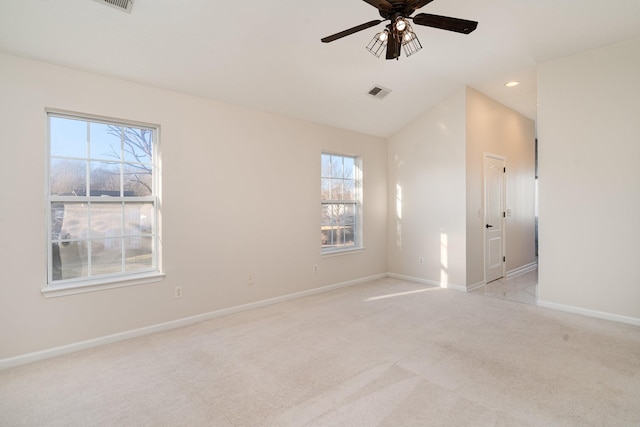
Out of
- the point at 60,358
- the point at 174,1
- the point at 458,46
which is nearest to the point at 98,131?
the point at 174,1

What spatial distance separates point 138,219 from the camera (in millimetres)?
3346

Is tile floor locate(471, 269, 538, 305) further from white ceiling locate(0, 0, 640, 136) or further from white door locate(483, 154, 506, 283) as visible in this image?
white ceiling locate(0, 0, 640, 136)

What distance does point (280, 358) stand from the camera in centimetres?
274

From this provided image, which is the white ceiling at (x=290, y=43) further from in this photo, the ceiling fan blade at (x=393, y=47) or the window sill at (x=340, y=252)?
the window sill at (x=340, y=252)

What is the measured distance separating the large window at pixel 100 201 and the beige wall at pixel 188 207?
136 mm

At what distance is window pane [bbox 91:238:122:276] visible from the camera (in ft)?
10.2

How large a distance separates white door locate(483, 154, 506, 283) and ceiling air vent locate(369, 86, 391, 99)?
1.95 metres

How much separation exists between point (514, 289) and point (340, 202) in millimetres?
2898

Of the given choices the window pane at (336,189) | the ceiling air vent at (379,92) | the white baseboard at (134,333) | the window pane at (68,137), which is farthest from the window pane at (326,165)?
the window pane at (68,137)

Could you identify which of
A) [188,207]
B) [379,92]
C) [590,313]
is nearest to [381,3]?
[379,92]

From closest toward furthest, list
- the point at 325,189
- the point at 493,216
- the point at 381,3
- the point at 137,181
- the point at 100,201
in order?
1. the point at 381,3
2. the point at 100,201
3. the point at 137,181
4. the point at 325,189
5. the point at 493,216

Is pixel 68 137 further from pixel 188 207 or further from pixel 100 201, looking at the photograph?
pixel 188 207

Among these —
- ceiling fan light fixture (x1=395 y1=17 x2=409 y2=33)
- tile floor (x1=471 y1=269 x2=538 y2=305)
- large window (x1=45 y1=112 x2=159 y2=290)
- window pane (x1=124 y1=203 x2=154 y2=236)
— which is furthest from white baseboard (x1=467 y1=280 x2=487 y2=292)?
window pane (x1=124 y1=203 x2=154 y2=236)

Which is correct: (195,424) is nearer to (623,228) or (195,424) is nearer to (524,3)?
(524,3)
